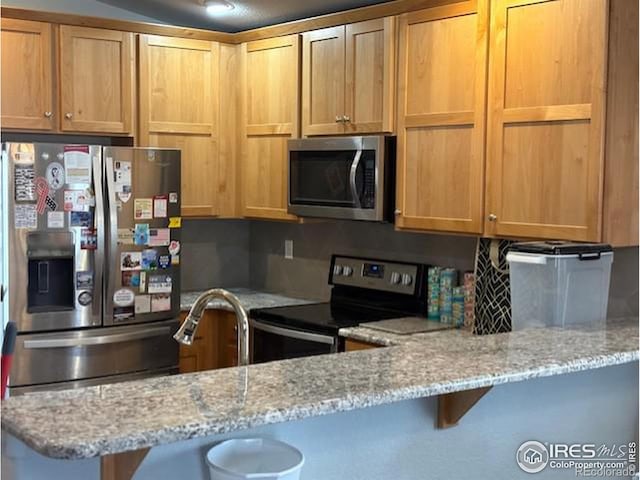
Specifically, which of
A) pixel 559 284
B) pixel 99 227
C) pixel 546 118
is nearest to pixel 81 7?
pixel 99 227

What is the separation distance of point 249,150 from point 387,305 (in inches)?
46.5

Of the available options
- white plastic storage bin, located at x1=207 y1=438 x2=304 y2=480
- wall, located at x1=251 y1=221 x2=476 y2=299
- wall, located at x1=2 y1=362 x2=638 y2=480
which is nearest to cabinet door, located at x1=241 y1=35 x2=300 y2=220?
wall, located at x1=251 y1=221 x2=476 y2=299

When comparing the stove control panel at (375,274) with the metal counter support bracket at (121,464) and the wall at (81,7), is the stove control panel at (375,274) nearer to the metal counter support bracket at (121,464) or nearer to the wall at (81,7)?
the wall at (81,7)

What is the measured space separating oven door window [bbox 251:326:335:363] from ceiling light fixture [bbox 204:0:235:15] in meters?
1.69

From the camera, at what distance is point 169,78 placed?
4391mm

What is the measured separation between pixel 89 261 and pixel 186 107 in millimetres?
1059

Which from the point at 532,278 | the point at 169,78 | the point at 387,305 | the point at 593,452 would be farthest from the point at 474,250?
the point at 169,78

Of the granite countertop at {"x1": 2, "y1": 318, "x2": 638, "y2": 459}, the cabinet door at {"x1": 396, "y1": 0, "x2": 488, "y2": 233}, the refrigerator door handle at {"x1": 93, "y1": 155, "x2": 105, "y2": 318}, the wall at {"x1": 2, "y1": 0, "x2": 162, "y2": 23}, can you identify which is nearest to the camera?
the granite countertop at {"x1": 2, "y1": 318, "x2": 638, "y2": 459}

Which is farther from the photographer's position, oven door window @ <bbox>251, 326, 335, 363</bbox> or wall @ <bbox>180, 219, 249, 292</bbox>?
wall @ <bbox>180, 219, 249, 292</bbox>

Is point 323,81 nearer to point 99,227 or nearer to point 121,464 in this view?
point 99,227

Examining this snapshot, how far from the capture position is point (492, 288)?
3.52m

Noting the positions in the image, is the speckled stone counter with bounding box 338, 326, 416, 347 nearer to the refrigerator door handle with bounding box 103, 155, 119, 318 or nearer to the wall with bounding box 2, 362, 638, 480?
the wall with bounding box 2, 362, 638, 480

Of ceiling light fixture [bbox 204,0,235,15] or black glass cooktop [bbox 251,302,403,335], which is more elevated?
ceiling light fixture [bbox 204,0,235,15]

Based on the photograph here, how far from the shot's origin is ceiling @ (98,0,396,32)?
4258mm
